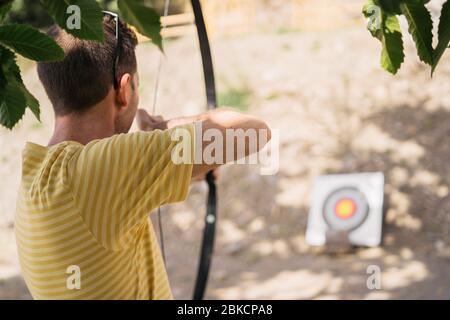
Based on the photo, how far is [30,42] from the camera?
66cm

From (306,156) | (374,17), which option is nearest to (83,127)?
(374,17)

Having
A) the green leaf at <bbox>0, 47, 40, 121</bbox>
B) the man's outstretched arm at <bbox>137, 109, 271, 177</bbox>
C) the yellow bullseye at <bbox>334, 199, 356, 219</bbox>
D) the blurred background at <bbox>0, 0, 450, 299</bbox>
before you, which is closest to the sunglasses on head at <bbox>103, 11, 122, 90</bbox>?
the man's outstretched arm at <bbox>137, 109, 271, 177</bbox>

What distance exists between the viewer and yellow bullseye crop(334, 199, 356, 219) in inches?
134

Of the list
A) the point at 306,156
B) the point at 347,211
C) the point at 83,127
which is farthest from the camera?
the point at 306,156

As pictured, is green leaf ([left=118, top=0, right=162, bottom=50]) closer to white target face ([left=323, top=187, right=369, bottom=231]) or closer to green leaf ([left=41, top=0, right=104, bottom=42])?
green leaf ([left=41, top=0, right=104, bottom=42])

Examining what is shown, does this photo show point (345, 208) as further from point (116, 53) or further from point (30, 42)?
point (30, 42)

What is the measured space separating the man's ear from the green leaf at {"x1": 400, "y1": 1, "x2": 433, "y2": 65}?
1.78 ft

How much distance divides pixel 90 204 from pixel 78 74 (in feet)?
0.80

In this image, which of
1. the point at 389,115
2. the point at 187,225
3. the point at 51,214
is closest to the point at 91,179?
the point at 51,214

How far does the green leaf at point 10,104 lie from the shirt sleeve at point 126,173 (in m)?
0.25

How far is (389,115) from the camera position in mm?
3965

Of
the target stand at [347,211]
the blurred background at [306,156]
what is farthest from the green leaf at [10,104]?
the target stand at [347,211]
